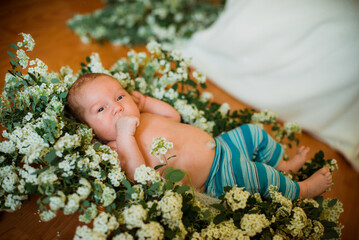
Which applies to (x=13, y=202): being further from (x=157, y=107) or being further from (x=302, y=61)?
(x=302, y=61)

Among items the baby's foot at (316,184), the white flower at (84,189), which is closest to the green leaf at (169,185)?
the white flower at (84,189)

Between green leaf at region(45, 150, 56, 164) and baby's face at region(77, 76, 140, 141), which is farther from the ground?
baby's face at region(77, 76, 140, 141)

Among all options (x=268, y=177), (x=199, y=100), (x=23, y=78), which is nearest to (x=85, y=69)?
(x=23, y=78)

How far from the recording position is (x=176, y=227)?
2.70ft

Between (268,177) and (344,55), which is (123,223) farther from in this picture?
(344,55)

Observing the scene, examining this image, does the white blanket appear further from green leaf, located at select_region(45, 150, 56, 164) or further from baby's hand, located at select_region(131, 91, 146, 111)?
green leaf, located at select_region(45, 150, 56, 164)

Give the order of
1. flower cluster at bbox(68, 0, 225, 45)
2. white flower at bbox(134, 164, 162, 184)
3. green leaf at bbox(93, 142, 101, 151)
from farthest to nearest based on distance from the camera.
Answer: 1. flower cluster at bbox(68, 0, 225, 45)
2. green leaf at bbox(93, 142, 101, 151)
3. white flower at bbox(134, 164, 162, 184)

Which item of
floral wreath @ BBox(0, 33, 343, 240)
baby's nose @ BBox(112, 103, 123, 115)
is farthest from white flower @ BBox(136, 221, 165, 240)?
baby's nose @ BBox(112, 103, 123, 115)

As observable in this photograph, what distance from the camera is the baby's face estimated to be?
1060 millimetres

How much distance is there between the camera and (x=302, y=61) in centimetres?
155

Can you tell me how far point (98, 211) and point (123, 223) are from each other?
11 cm

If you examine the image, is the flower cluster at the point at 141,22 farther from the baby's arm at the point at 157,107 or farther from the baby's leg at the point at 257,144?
the baby's leg at the point at 257,144

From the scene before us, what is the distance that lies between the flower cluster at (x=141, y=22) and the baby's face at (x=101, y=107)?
1271mm

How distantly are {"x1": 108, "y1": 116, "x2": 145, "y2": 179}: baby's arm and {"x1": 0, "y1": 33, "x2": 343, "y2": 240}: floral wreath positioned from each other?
7 centimetres
